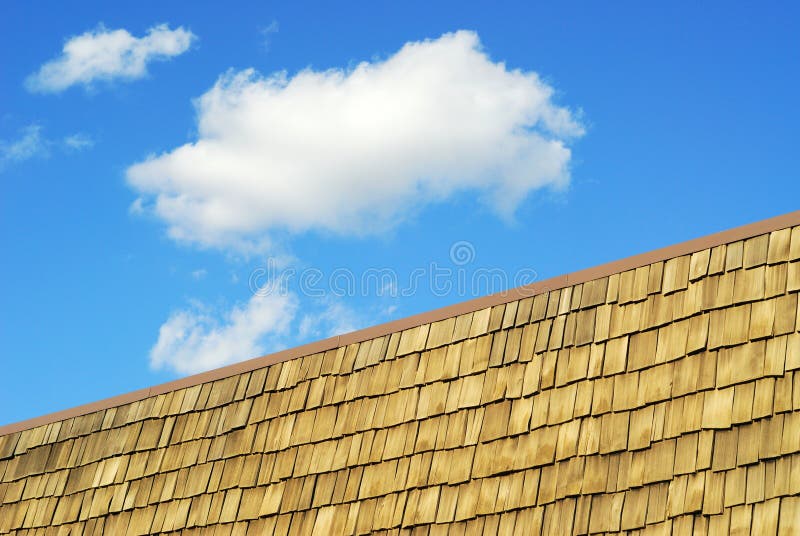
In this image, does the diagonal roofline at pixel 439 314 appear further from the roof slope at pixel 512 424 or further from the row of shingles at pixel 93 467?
the row of shingles at pixel 93 467

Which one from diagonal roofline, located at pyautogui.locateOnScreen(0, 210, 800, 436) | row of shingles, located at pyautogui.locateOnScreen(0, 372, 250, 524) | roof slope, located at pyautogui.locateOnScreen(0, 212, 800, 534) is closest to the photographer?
roof slope, located at pyautogui.locateOnScreen(0, 212, 800, 534)

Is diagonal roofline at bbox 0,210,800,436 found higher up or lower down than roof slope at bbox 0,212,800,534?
higher up

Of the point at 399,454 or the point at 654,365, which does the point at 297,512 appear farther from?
the point at 654,365

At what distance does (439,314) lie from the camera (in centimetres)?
934

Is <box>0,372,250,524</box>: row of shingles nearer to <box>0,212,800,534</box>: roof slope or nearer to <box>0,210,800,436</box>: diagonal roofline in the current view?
<box>0,212,800,534</box>: roof slope

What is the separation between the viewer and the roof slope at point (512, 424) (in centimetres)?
712

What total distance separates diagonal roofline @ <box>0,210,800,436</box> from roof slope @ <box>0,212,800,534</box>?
0.02m

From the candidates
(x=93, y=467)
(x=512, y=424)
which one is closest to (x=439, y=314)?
(x=512, y=424)

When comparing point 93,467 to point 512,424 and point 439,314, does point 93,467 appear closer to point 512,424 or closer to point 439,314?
point 439,314

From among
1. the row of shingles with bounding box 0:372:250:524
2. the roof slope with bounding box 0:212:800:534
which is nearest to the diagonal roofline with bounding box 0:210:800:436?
the roof slope with bounding box 0:212:800:534

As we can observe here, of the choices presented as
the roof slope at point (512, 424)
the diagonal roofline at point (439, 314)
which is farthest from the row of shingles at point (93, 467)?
the diagonal roofline at point (439, 314)

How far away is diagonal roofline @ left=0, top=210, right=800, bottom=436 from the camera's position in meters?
7.93

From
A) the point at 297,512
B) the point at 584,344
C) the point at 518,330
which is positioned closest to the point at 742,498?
the point at 584,344

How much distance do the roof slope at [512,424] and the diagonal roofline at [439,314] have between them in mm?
23
